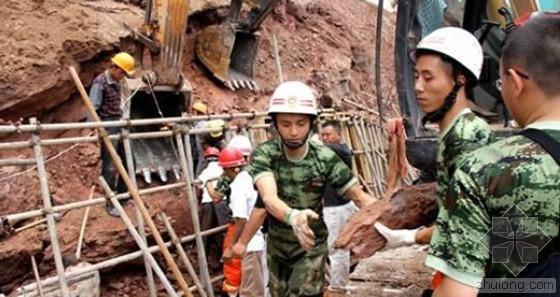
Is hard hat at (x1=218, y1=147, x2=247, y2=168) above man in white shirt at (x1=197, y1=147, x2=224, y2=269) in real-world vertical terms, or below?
above

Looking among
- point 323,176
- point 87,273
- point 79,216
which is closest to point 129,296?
point 79,216

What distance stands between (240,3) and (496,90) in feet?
21.4

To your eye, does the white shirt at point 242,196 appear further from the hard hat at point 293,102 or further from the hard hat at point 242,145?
the hard hat at point 293,102

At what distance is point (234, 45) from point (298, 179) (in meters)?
7.62

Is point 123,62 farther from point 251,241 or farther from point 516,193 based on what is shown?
point 516,193

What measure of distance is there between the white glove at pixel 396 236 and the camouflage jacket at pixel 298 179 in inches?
34.0

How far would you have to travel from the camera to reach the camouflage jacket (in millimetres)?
3574

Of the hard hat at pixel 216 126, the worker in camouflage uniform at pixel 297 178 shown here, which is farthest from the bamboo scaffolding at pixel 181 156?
the worker in camouflage uniform at pixel 297 178

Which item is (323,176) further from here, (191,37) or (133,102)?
(191,37)

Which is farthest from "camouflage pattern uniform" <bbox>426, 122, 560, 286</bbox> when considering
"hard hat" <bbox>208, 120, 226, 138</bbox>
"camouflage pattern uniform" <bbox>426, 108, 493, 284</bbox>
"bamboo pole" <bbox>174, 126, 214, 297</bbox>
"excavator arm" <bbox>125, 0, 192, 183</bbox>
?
"excavator arm" <bbox>125, 0, 192, 183</bbox>

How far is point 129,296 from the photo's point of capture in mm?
6273

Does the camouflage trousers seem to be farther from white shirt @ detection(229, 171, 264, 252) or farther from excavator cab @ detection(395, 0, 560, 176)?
white shirt @ detection(229, 171, 264, 252)

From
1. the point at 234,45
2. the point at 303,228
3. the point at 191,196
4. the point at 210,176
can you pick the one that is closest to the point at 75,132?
the point at 210,176

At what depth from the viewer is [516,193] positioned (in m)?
1.50
